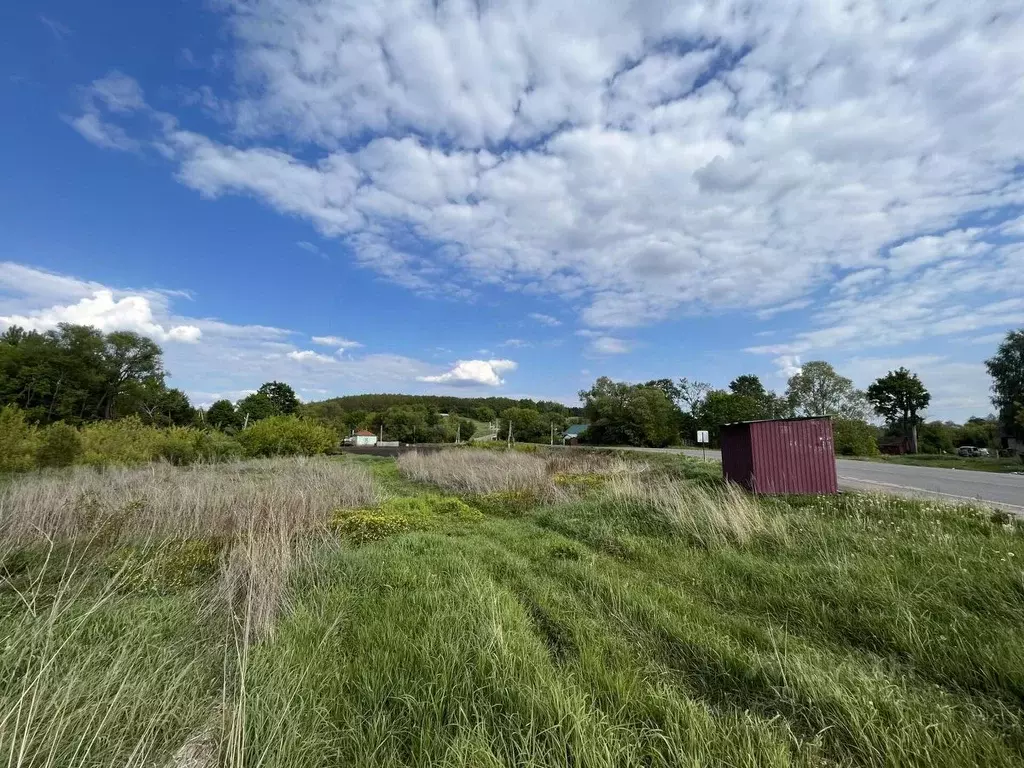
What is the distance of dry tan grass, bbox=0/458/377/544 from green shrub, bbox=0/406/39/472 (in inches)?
233

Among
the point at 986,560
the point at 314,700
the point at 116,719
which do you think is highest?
the point at 986,560

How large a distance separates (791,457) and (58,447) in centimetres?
2302

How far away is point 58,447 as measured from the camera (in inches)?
620

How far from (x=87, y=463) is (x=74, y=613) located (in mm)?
16737

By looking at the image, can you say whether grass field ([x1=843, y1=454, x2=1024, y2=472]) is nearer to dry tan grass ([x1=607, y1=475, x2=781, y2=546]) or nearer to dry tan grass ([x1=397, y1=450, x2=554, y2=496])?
dry tan grass ([x1=397, y1=450, x2=554, y2=496])

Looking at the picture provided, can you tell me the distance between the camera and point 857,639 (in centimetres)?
383

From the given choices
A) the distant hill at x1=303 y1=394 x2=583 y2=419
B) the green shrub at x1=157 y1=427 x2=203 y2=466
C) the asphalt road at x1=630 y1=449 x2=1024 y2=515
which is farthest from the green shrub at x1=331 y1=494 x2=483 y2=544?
the distant hill at x1=303 y1=394 x2=583 y2=419

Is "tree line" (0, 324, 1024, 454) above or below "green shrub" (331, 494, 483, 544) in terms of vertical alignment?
above

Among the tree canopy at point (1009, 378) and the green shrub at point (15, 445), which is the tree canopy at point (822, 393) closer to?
the tree canopy at point (1009, 378)

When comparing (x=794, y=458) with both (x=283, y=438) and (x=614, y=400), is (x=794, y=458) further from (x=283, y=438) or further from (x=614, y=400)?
(x=614, y=400)

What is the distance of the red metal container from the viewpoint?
11.1m

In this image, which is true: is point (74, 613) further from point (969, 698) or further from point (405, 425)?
point (405, 425)

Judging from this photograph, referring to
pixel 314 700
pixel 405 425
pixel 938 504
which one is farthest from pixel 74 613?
pixel 405 425

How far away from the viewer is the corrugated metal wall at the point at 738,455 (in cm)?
1150
